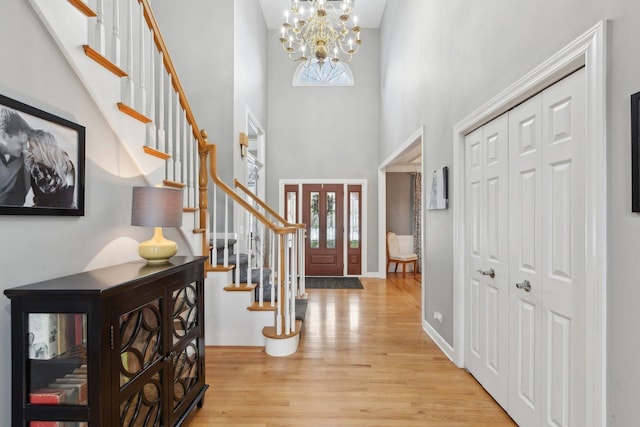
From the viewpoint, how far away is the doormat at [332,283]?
5727 mm

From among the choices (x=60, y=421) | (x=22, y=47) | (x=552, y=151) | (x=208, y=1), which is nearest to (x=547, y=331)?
(x=552, y=151)

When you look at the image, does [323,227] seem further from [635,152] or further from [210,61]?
[635,152]

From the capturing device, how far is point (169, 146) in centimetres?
255

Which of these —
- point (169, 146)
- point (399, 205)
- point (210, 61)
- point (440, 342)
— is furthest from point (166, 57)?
point (399, 205)

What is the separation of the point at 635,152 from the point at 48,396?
2501 mm

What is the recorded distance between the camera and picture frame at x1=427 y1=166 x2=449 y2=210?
2912 millimetres

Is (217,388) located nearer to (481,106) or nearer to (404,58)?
(481,106)

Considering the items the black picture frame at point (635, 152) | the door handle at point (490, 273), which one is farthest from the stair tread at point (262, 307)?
the black picture frame at point (635, 152)

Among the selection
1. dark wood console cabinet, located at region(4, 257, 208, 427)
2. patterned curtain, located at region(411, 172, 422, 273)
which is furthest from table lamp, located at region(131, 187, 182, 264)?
patterned curtain, located at region(411, 172, 422, 273)

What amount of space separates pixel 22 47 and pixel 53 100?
0.23m

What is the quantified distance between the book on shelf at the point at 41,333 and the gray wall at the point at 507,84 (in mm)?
2293

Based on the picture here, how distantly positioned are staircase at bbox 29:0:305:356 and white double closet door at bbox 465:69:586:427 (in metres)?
1.63

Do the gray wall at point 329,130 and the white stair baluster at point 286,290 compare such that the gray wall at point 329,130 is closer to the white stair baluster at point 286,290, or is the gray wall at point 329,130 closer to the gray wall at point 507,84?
the gray wall at point 507,84

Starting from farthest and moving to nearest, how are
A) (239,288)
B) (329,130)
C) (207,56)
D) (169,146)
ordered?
(329,130) < (207,56) < (239,288) < (169,146)
